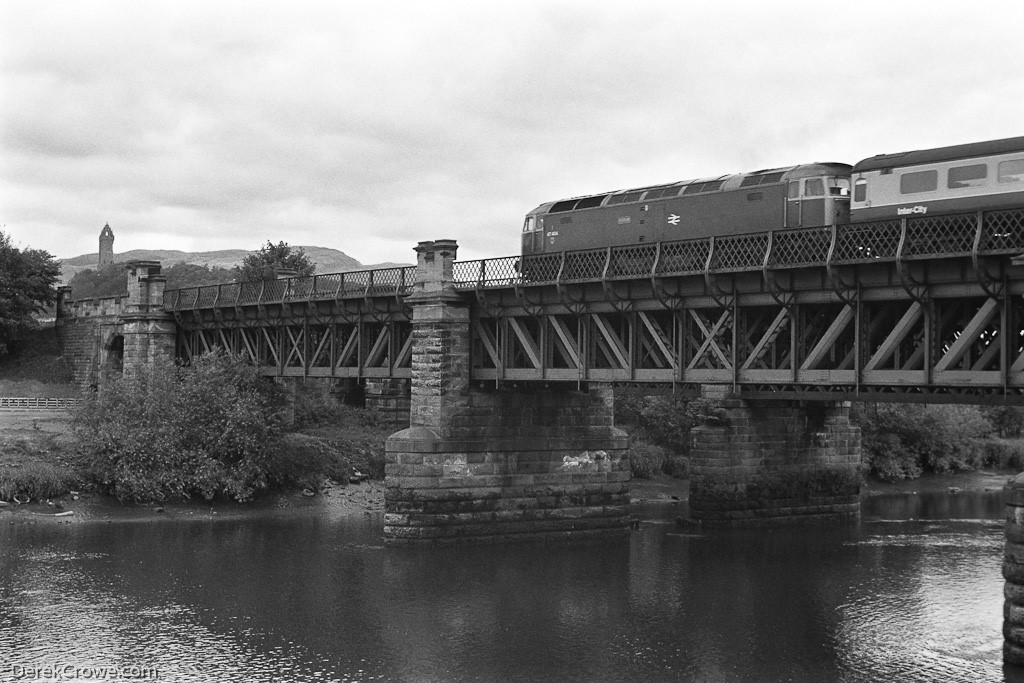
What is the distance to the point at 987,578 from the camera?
33.2 metres

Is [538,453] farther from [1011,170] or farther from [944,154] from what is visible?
[1011,170]

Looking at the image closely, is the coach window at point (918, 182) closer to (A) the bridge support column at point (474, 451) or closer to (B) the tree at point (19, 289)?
(A) the bridge support column at point (474, 451)

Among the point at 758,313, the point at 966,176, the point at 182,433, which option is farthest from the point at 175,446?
the point at 966,176

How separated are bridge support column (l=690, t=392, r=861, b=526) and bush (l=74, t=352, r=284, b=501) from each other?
55.8 ft

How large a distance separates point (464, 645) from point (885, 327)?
13.9 metres

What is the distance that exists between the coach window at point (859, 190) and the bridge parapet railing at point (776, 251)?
2085 mm

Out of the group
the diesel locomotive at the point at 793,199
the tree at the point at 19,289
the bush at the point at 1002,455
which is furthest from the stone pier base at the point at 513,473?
the tree at the point at 19,289

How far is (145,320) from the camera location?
53312 mm

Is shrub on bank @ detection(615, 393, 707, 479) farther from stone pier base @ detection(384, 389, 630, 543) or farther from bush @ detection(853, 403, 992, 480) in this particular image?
stone pier base @ detection(384, 389, 630, 543)

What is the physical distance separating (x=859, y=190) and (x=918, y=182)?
1791 millimetres

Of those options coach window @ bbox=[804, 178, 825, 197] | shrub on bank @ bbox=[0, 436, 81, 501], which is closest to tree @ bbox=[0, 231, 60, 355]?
shrub on bank @ bbox=[0, 436, 81, 501]

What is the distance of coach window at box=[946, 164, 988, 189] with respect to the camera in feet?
91.6

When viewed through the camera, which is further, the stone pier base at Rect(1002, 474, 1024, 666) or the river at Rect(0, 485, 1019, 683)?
the river at Rect(0, 485, 1019, 683)

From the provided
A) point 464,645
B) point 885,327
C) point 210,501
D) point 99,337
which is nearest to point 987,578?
point 885,327
